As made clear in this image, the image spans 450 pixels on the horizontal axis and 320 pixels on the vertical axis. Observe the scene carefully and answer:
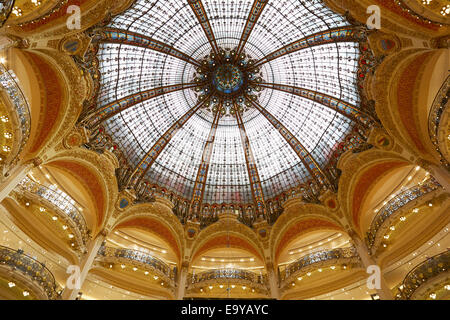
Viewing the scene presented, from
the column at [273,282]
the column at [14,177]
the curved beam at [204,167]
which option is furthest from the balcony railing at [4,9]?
the column at [273,282]

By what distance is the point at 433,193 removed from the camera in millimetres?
15297

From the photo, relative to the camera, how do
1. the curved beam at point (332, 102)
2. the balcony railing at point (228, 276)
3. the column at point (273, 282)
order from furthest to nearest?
the curved beam at point (332, 102) → the balcony railing at point (228, 276) → the column at point (273, 282)

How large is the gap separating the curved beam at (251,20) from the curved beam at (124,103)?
496 centimetres

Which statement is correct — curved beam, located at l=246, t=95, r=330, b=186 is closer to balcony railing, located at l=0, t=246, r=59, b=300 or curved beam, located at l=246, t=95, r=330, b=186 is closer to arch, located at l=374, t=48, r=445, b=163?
arch, located at l=374, t=48, r=445, b=163

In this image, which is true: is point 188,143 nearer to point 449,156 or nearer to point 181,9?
point 181,9

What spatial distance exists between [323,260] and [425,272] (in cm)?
591

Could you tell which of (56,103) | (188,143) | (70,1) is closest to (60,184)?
(56,103)

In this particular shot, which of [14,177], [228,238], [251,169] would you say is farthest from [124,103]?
[228,238]

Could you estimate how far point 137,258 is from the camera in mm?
18312

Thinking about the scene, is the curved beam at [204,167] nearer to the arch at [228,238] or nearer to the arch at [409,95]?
the arch at [228,238]

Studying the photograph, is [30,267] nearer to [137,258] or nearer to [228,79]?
[137,258]

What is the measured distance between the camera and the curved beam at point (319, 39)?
1706cm

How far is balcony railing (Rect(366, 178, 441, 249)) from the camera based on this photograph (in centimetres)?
1571

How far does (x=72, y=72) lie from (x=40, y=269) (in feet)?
35.0
